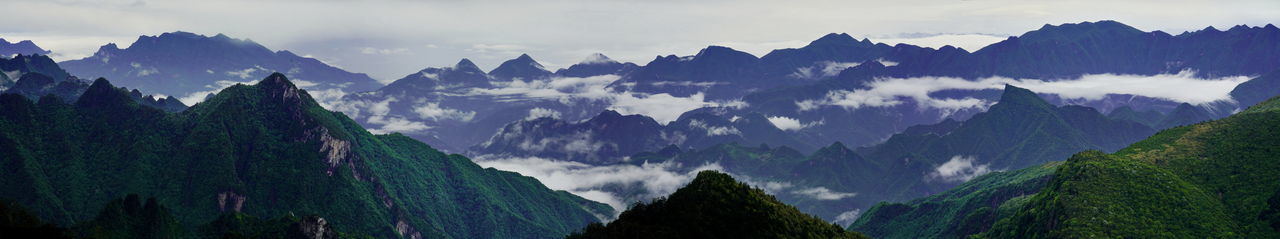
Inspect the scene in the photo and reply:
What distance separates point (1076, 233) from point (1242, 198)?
43740 mm

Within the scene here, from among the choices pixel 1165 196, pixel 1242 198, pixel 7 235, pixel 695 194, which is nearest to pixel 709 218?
pixel 695 194

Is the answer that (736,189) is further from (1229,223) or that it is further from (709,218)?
(1229,223)

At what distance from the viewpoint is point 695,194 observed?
438 ft

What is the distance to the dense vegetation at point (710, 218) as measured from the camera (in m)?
127

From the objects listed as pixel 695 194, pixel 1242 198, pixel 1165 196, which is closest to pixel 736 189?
pixel 695 194

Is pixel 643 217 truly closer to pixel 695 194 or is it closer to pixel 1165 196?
pixel 695 194

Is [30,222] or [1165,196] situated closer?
[30,222]

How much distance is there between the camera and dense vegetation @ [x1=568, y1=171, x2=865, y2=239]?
126625 mm

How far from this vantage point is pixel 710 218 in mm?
129500

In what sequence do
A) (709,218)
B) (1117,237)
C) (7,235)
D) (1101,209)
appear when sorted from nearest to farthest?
1. (7,235)
2. (709,218)
3. (1117,237)
4. (1101,209)

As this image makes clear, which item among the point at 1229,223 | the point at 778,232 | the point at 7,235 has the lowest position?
the point at 1229,223

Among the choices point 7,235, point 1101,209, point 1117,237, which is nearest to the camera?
point 7,235

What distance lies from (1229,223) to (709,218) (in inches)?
5104

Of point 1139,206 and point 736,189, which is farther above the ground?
point 736,189
